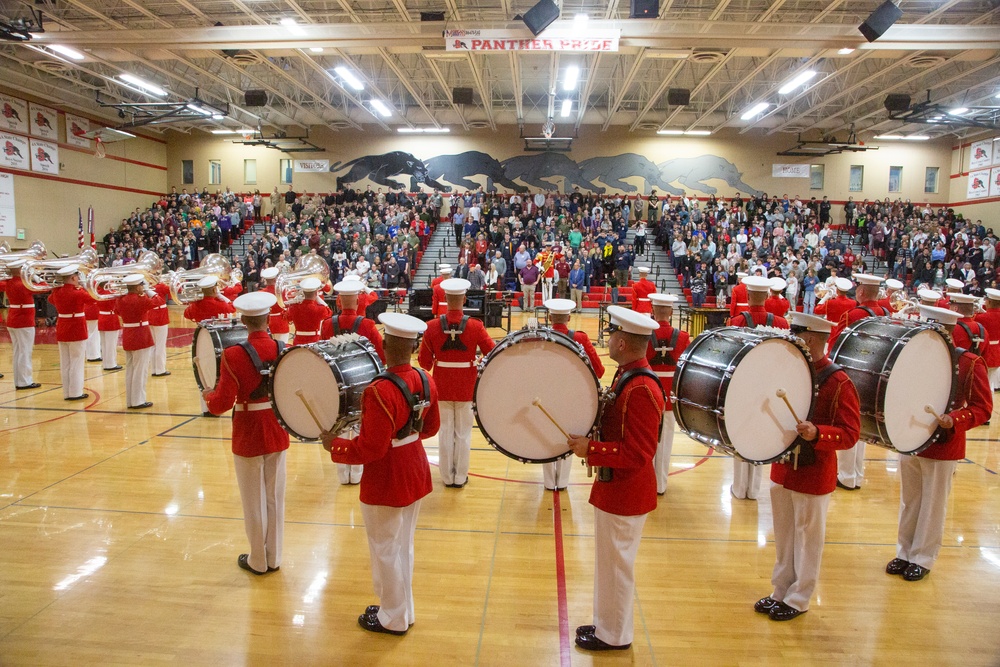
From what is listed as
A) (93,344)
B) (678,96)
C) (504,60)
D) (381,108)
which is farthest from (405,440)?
(381,108)

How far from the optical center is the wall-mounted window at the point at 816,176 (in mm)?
28609

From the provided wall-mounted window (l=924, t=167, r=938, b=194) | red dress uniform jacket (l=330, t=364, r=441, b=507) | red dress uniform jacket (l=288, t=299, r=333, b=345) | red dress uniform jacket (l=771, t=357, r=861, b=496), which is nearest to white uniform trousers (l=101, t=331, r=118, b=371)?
red dress uniform jacket (l=288, t=299, r=333, b=345)

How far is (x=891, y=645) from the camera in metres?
3.67

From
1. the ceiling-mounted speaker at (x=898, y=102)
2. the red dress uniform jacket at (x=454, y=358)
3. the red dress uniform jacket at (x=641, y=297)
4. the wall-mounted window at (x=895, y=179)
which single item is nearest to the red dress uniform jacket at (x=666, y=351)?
the red dress uniform jacket at (x=454, y=358)

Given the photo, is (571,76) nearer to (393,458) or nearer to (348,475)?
(348,475)

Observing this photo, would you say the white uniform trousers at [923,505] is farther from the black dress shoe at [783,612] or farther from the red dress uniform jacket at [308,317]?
the red dress uniform jacket at [308,317]

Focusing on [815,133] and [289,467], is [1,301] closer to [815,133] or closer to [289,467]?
[289,467]

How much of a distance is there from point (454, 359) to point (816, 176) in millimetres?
28925

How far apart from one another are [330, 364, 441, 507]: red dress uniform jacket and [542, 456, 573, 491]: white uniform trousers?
2534mm

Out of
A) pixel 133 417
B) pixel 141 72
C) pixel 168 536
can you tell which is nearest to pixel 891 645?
pixel 168 536

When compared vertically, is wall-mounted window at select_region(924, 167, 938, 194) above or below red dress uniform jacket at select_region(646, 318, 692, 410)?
above

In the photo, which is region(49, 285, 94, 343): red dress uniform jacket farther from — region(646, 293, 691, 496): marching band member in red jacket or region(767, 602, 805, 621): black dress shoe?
region(767, 602, 805, 621): black dress shoe

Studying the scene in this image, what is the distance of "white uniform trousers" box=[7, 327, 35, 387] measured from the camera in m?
9.53

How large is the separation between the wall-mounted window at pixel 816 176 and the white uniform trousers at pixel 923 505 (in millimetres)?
28231
